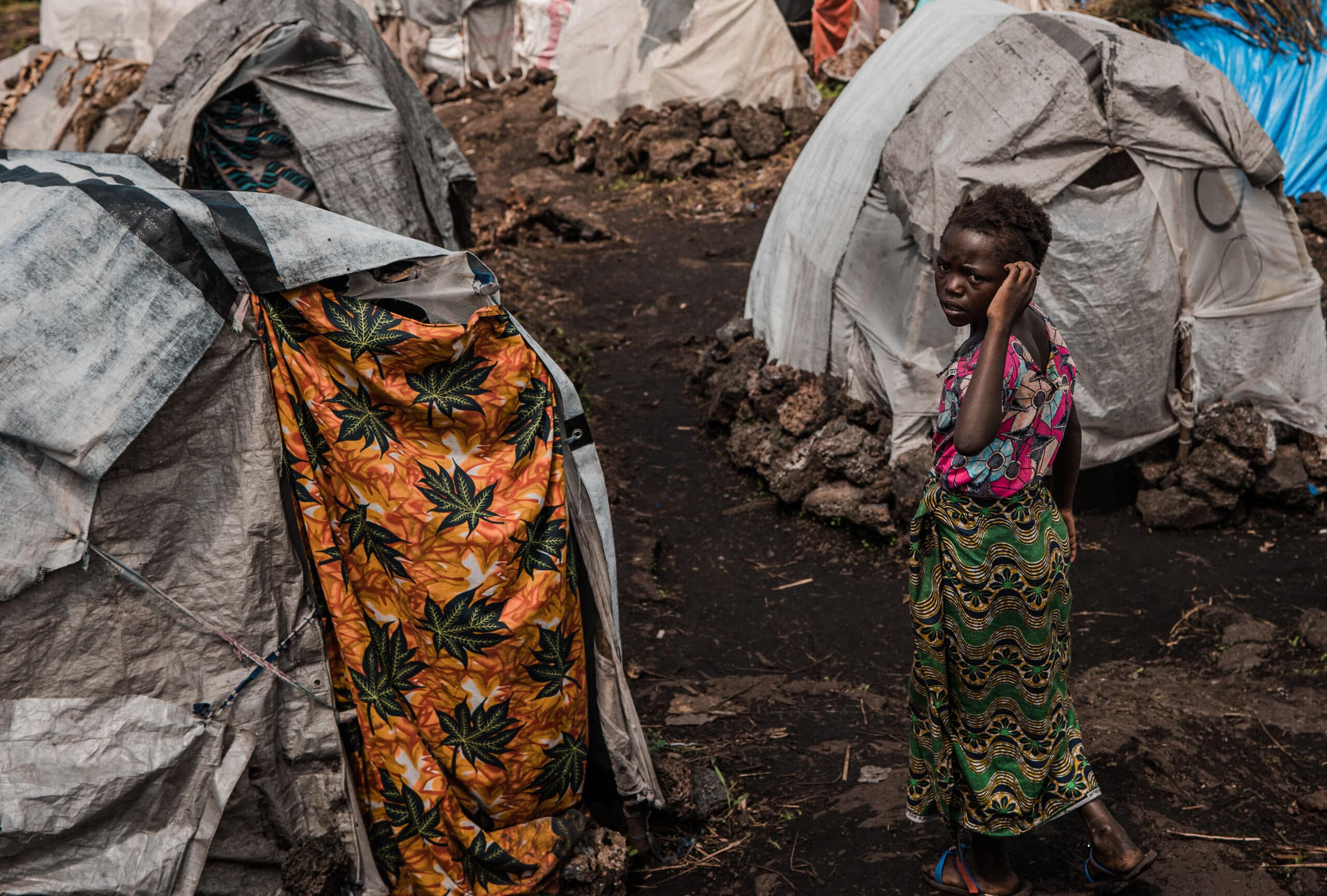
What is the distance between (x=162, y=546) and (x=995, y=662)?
75.5 inches

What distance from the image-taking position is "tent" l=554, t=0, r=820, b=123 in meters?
11.6

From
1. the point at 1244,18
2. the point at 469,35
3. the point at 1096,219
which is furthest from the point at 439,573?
the point at 469,35

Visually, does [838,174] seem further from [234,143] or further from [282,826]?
[282,826]

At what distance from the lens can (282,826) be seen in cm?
262

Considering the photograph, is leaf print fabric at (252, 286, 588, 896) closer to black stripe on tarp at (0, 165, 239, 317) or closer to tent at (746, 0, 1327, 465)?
black stripe on tarp at (0, 165, 239, 317)

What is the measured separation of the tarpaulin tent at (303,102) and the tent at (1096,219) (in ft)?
7.24

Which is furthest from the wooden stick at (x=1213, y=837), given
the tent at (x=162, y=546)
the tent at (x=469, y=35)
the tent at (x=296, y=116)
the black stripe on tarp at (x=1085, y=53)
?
the tent at (x=469, y=35)

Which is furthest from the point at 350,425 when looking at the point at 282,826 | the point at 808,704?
the point at 808,704

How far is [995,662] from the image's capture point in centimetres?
250

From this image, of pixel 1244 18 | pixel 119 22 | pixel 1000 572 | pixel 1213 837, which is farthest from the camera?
pixel 119 22

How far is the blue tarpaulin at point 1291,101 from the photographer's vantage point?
22.4 feet

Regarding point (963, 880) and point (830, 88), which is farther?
point (830, 88)

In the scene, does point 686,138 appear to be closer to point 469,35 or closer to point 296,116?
point 469,35

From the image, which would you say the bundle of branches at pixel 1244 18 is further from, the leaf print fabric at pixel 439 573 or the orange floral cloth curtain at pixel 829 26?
the leaf print fabric at pixel 439 573
